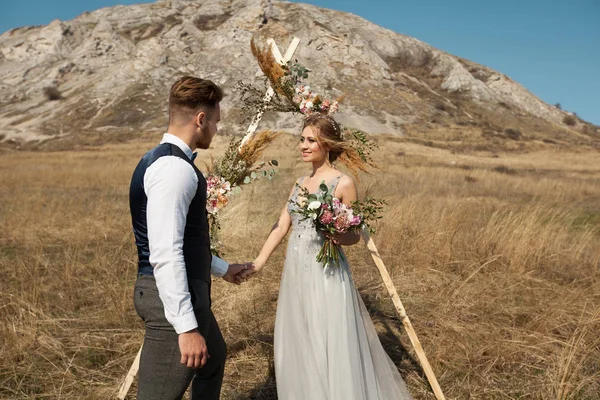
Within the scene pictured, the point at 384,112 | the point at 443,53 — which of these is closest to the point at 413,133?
the point at 384,112

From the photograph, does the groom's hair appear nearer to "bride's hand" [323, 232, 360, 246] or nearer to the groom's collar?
the groom's collar

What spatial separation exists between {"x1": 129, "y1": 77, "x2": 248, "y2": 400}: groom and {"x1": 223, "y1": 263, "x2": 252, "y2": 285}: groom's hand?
27.7 inches

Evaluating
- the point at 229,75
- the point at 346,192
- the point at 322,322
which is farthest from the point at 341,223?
the point at 229,75

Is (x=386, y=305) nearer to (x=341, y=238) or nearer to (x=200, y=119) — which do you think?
(x=341, y=238)

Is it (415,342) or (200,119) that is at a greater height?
(200,119)

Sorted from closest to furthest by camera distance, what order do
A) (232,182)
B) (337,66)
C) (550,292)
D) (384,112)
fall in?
1. (232,182)
2. (550,292)
3. (384,112)
4. (337,66)

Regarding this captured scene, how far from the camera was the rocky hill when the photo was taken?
48.8m

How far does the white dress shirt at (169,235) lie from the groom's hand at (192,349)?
1.6 inches

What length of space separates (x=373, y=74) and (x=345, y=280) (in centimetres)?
6084

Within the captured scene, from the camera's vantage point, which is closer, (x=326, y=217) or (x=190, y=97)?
→ (x=190, y=97)

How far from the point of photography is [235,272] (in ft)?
9.89

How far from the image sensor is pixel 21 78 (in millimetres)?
63219

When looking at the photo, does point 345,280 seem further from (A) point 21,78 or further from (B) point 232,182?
(A) point 21,78

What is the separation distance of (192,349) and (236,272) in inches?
44.6
